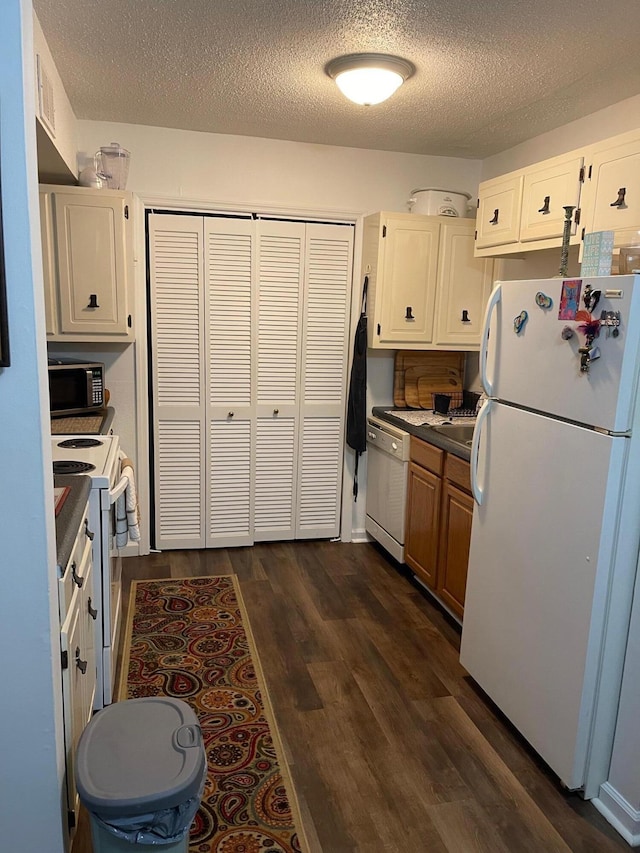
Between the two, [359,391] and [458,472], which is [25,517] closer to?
[458,472]

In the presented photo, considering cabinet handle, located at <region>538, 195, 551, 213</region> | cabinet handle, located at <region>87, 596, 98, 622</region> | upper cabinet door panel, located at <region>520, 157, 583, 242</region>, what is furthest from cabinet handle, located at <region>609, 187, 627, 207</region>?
cabinet handle, located at <region>87, 596, 98, 622</region>

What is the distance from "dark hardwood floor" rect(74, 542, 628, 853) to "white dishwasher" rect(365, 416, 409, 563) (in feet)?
1.02

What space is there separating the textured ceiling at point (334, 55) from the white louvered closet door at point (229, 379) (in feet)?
2.23

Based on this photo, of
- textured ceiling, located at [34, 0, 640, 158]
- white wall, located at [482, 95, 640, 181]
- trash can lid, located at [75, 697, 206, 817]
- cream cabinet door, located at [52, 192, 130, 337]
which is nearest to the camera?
trash can lid, located at [75, 697, 206, 817]

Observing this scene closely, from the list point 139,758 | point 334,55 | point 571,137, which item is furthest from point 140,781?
point 571,137

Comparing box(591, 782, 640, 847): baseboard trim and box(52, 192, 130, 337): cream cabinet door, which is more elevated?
box(52, 192, 130, 337): cream cabinet door

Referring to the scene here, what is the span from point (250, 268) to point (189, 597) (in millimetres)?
1955

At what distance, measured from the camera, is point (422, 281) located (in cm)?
383

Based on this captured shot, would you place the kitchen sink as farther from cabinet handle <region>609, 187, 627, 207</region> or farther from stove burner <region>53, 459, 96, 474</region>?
stove burner <region>53, 459, 96, 474</region>

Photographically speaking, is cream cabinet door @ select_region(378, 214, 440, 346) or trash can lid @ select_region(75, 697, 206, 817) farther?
cream cabinet door @ select_region(378, 214, 440, 346)

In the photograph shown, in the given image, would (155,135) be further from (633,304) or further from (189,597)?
A: (633,304)

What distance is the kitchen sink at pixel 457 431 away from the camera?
10.6ft

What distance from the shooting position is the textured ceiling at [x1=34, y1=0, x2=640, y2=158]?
2092mm

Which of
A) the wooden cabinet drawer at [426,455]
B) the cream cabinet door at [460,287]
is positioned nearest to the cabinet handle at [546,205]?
the cream cabinet door at [460,287]
